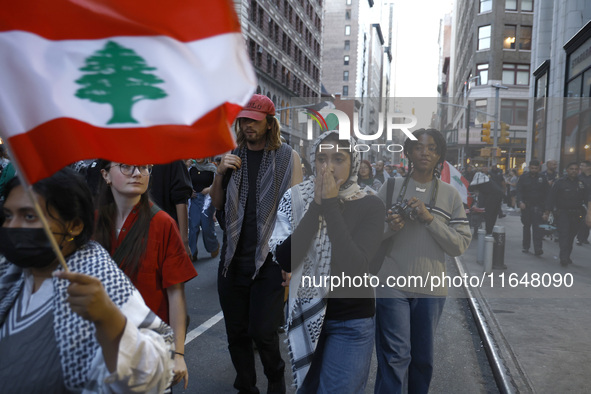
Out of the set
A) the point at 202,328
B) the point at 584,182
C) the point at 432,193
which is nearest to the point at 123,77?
the point at 432,193

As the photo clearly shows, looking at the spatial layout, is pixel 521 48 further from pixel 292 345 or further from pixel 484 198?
pixel 292 345

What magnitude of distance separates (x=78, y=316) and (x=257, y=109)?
8.36 feet

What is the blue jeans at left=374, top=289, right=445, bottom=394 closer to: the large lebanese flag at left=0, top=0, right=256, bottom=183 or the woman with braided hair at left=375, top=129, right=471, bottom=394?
the woman with braided hair at left=375, top=129, right=471, bottom=394

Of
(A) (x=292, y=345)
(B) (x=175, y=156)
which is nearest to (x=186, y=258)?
(A) (x=292, y=345)

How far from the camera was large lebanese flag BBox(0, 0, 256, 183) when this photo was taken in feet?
5.36

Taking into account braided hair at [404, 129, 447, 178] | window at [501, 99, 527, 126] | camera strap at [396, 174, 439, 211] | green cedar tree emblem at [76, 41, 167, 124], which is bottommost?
camera strap at [396, 174, 439, 211]

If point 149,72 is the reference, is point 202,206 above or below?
below

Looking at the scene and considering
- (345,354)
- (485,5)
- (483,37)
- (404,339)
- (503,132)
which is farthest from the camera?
(483,37)

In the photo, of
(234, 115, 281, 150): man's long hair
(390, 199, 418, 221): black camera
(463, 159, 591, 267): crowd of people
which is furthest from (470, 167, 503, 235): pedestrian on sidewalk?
(390, 199, 418, 221): black camera

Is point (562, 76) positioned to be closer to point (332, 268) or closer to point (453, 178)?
point (453, 178)

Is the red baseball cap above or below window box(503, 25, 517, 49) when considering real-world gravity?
below

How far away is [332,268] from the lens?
119 inches

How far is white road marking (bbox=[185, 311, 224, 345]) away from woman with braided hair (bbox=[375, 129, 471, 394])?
249 cm

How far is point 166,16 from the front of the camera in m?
1.78
